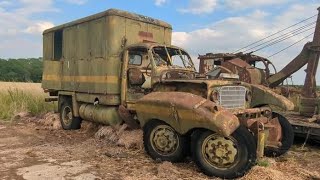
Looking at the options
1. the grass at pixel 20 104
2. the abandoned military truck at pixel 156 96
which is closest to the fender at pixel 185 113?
the abandoned military truck at pixel 156 96

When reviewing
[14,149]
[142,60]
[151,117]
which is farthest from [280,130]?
[14,149]

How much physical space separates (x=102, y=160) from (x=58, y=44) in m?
6.27

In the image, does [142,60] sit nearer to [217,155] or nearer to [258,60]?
[217,155]

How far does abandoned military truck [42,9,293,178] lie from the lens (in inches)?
263

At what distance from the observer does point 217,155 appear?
21.9ft

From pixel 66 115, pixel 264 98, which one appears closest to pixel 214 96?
pixel 264 98

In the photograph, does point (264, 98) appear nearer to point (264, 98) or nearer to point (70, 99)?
point (264, 98)

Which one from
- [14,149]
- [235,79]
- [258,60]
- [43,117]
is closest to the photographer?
[235,79]

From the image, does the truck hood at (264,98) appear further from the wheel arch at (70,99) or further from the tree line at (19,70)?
the tree line at (19,70)

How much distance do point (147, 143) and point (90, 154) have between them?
1.43 meters

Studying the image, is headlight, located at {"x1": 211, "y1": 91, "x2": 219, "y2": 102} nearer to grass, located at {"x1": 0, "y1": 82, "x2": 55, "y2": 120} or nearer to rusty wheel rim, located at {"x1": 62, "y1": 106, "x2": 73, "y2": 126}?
rusty wheel rim, located at {"x1": 62, "y1": 106, "x2": 73, "y2": 126}

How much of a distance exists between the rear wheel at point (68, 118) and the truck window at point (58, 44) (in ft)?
4.97

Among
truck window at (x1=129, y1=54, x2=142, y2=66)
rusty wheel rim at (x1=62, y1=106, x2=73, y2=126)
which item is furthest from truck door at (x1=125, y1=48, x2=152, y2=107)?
rusty wheel rim at (x1=62, y1=106, x2=73, y2=126)

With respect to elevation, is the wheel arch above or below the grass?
above
